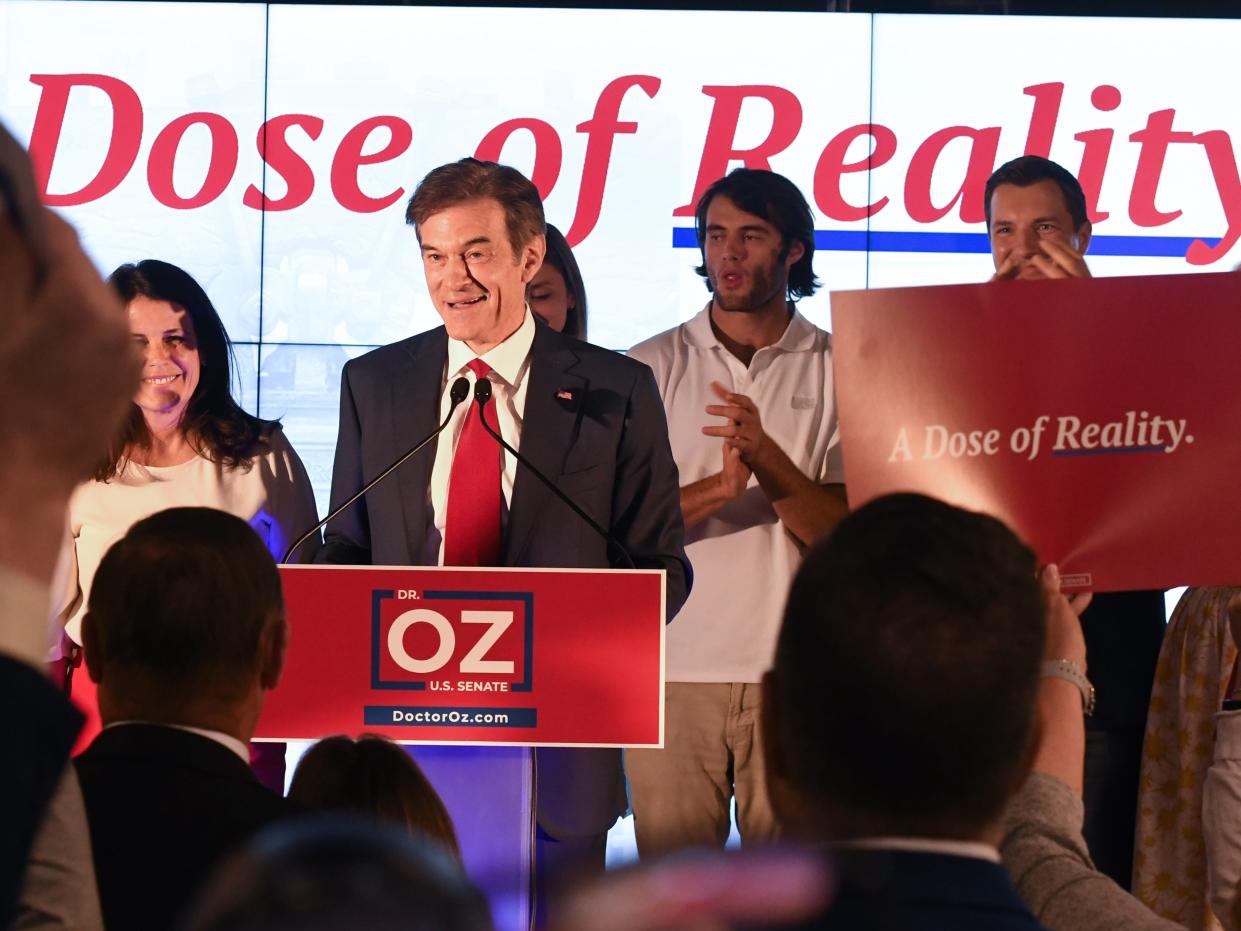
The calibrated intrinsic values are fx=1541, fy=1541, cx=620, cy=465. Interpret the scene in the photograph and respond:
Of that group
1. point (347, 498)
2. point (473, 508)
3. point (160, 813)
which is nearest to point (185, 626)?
point (160, 813)

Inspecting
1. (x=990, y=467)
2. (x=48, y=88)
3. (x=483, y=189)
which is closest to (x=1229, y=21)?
(x=483, y=189)

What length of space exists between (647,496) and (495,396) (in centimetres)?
52

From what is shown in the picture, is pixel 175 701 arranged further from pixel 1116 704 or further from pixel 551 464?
pixel 1116 704

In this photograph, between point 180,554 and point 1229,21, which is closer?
point 180,554

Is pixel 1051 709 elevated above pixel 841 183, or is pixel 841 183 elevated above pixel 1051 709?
pixel 841 183

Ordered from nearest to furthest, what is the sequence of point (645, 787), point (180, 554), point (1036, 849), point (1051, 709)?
point (1036, 849), point (1051, 709), point (180, 554), point (645, 787)

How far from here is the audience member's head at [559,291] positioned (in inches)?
180

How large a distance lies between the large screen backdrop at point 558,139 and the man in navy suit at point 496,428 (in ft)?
2.63

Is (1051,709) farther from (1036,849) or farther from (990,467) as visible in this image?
(990,467)

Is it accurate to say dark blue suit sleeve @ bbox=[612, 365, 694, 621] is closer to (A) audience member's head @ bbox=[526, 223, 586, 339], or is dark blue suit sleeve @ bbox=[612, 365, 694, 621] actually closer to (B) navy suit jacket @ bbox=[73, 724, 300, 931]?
(A) audience member's head @ bbox=[526, 223, 586, 339]

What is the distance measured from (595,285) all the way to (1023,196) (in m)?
1.30

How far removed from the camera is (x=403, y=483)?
3805 millimetres

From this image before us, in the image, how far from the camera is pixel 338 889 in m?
0.31

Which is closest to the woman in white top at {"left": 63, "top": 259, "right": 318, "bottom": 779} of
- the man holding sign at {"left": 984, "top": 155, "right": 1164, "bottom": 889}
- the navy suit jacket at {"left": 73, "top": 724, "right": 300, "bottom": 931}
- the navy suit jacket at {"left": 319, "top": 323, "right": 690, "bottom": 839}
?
the navy suit jacket at {"left": 319, "top": 323, "right": 690, "bottom": 839}
